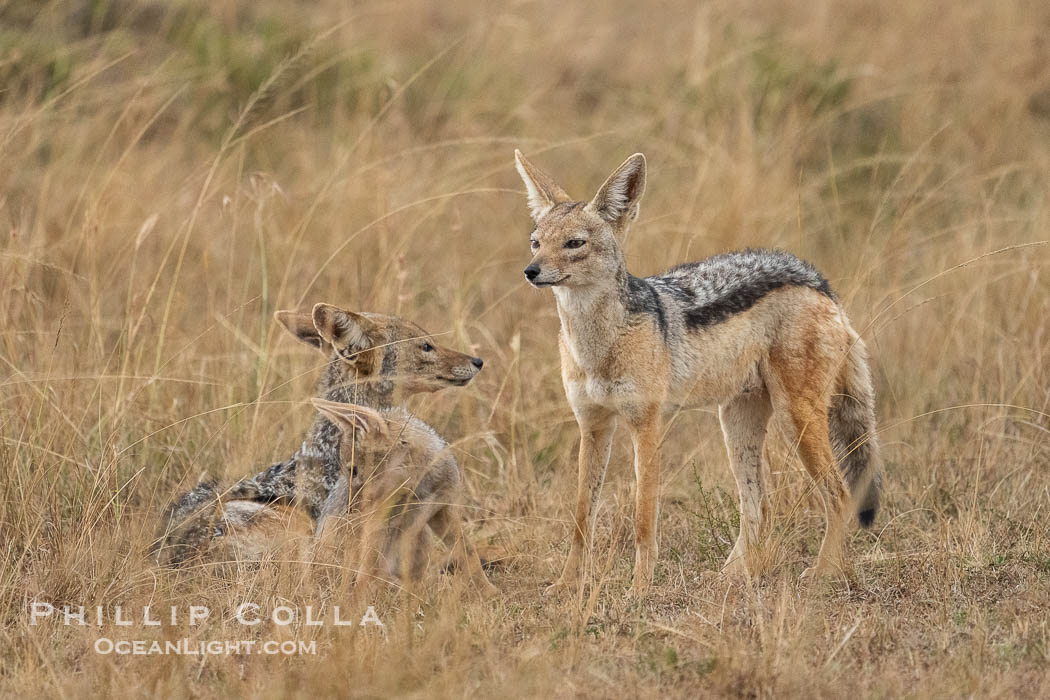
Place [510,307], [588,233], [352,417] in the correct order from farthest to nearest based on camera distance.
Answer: [510,307]
[588,233]
[352,417]

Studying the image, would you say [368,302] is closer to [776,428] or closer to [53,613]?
[776,428]

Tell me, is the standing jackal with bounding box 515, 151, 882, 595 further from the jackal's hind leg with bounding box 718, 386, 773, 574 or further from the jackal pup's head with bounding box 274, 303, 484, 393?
the jackal pup's head with bounding box 274, 303, 484, 393

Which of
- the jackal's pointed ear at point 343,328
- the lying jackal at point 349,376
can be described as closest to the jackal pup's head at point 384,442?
the lying jackal at point 349,376

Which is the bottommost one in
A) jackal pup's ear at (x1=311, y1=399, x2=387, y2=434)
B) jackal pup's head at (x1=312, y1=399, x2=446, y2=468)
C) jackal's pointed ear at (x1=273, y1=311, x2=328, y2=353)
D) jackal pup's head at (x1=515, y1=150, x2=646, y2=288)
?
jackal pup's head at (x1=312, y1=399, x2=446, y2=468)

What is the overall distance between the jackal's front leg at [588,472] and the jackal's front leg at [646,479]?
0.22 meters

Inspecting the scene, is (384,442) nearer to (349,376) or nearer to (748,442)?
(349,376)

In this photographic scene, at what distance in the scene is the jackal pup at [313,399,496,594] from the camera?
5707 millimetres

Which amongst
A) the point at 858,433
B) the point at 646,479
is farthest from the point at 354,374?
the point at 858,433

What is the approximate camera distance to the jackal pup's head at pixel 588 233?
575cm

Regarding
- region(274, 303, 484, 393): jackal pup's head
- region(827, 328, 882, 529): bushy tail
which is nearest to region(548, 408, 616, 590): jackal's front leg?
region(274, 303, 484, 393): jackal pup's head

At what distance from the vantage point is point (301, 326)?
6188mm

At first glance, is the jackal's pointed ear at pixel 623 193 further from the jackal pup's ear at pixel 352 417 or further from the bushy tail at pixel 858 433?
the jackal pup's ear at pixel 352 417

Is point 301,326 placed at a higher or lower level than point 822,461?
higher

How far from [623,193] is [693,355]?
85 cm
